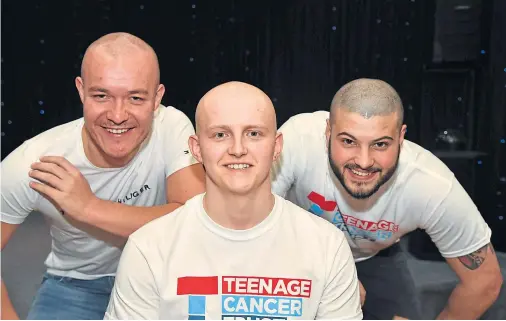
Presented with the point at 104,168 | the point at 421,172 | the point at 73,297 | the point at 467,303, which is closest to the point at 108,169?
the point at 104,168

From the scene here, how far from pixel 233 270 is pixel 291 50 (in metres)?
0.79

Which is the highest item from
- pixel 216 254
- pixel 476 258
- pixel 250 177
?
pixel 250 177

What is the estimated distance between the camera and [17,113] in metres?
2.00

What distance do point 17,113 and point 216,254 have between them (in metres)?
0.93

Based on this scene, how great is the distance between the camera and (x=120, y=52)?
1643 millimetres

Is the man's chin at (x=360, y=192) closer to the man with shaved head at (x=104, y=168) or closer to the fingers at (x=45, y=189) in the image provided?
the man with shaved head at (x=104, y=168)

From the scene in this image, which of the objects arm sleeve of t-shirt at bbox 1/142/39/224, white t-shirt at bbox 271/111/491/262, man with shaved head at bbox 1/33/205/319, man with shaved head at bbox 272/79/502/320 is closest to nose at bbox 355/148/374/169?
man with shaved head at bbox 272/79/502/320

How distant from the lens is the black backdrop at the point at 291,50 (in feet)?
6.42

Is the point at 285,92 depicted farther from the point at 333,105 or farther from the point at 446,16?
the point at 446,16

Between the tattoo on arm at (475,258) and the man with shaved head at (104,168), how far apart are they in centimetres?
83

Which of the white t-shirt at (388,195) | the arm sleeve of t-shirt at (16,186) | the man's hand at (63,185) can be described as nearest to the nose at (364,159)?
the white t-shirt at (388,195)

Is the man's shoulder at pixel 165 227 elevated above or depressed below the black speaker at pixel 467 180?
above

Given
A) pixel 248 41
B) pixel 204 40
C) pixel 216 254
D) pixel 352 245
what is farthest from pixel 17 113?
pixel 352 245

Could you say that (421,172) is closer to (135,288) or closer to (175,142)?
(175,142)
